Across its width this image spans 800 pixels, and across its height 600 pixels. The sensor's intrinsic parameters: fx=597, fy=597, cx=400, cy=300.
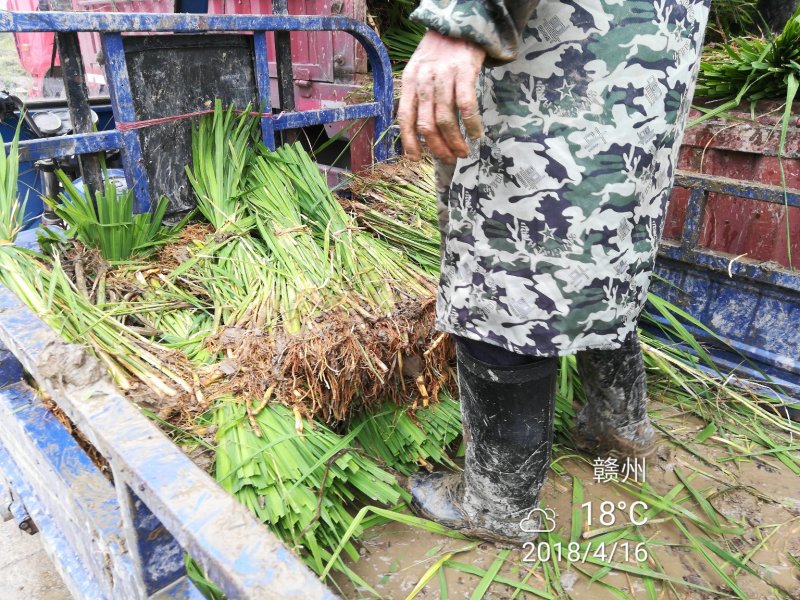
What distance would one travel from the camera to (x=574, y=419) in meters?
2.05

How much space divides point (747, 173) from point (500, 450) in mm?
1519

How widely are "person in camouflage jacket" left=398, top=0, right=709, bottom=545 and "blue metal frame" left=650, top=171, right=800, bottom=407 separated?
1.05m

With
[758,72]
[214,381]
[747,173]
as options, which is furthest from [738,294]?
[214,381]

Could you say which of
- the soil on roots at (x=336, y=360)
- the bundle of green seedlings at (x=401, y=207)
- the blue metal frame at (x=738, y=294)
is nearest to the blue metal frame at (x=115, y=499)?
the soil on roots at (x=336, y=360)

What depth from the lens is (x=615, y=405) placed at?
1861mm

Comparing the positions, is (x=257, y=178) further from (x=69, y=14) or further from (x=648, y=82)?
(x=648, y=82)

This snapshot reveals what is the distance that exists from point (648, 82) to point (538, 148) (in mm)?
248

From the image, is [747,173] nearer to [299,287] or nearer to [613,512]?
[613,512]

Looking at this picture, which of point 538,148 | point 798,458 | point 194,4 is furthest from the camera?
point 194,4

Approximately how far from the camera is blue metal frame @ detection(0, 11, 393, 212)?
1835mm

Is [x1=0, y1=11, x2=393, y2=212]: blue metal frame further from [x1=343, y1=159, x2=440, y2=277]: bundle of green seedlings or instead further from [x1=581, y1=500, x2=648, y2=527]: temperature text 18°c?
[x1=581, y1=500, x2=648, y2=527]: temperature text 18°c

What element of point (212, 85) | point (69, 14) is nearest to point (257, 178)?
point (212, 85)

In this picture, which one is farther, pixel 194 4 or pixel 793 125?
pixel 194 4

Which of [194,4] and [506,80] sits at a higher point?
[194,4]
